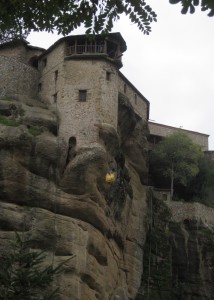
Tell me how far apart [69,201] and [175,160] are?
18554 mm

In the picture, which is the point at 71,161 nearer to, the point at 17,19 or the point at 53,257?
the point at 53,257

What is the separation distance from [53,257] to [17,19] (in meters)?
22.4

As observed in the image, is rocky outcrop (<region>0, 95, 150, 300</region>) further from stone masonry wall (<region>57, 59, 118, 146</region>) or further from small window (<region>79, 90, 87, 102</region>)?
small window (<region>79, 90, 87, 102</region>)

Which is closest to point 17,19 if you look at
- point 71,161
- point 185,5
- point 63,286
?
point 185,5

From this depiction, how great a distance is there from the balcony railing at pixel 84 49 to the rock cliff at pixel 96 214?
3.51 m

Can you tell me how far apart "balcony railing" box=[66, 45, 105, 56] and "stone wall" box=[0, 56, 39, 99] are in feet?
10.6

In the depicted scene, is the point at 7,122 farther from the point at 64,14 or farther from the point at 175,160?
the point at 64,14

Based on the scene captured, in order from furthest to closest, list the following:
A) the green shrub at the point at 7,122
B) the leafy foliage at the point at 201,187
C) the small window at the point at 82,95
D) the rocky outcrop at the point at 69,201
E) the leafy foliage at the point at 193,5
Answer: the leafy foliage at the point at 201,187 → the small window at the point at 82,95 → the green shrub at the point at 7,122 → the rocky outcrop at the point at 69,201 → the leafy foliage at the point at 193,5

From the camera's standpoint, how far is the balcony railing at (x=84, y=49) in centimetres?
3844

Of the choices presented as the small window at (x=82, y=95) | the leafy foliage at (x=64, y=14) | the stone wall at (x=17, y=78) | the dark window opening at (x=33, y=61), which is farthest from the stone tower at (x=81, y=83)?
the leafy foliage at (x=64, y=14)

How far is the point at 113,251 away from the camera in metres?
34.5

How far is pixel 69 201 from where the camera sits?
31.9 metres

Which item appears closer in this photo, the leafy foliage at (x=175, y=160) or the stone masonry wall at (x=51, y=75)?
the stone masonry wall at (x=51, y=75)

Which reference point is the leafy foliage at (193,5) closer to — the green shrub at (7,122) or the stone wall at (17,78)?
the green shrub at (7,122)
